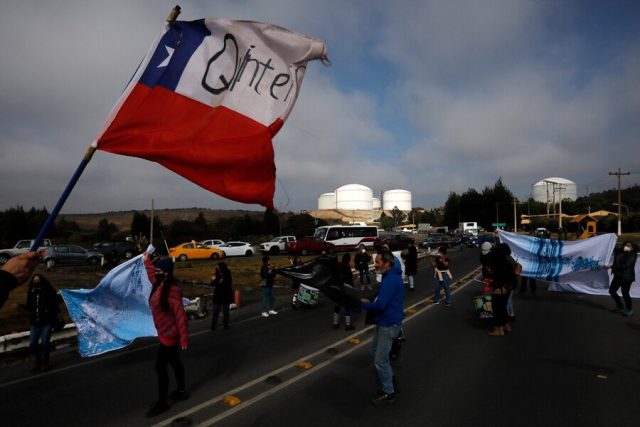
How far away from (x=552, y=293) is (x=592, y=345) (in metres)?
6.43

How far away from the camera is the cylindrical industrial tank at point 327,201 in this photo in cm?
13750

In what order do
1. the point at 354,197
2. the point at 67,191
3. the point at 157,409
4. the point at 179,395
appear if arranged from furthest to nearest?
1. the point at 354,197
2. the point at 179,395
3. the point at 157,409
4. the point at 67,191

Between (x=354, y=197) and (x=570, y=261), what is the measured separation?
387 feet

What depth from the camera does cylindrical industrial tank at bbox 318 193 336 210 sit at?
13750cm

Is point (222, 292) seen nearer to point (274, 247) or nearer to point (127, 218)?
point (274, 247)

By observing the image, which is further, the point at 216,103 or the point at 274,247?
the point at 274,247

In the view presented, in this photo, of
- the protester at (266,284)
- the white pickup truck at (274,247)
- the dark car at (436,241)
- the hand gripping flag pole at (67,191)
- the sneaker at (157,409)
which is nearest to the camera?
the hand gripping flag pole at (67,191)

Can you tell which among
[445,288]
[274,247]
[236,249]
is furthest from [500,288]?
[274,247]

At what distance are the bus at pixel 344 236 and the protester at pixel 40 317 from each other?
30.7m

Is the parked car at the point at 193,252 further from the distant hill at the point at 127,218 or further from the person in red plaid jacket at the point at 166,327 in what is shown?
the distant hill at the point at 127,218

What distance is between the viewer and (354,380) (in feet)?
19.0

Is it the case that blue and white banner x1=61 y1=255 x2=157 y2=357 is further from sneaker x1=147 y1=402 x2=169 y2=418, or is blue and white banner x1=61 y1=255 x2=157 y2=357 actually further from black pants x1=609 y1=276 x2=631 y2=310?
black pants x1=609 y1=276 x2=631 y2=310

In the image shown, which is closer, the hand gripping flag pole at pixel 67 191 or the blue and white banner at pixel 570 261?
the hand gripping flag pole at pixel 67 191

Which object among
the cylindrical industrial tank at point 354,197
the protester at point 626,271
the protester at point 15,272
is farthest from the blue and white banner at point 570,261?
the cylindrical industrial tank at point 354,197
